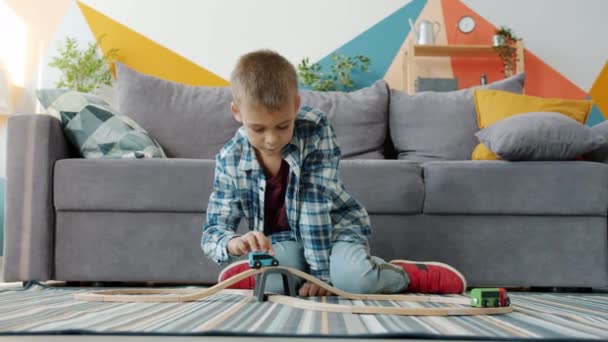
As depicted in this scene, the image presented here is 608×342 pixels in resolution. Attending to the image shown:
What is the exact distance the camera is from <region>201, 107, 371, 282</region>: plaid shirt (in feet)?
4.93

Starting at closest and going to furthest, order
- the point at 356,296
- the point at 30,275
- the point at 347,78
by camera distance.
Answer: the point at 356,296, the point at 30,275, the point at 347,78

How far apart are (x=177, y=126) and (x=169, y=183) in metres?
0.61

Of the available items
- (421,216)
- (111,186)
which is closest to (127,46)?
(111,186)

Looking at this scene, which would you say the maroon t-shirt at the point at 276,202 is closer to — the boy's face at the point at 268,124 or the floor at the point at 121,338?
the boy's face at the point at 268,124

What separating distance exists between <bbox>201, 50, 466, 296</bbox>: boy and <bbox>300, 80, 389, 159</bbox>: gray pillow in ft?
3.21

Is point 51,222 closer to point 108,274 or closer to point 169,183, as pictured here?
point 108,274

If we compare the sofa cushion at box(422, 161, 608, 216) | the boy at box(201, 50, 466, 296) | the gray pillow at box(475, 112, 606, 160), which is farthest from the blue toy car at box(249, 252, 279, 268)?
the gray pillow at box(475, 112, 606, 160)

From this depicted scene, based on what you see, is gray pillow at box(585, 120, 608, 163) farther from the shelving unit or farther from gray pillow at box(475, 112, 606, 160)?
the shelving unit

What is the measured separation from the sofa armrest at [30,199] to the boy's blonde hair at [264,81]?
35.4 inches

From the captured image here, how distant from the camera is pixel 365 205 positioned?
200 cm

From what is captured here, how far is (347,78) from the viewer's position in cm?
352

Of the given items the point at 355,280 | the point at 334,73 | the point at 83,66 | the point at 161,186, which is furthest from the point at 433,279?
the point at 83,66

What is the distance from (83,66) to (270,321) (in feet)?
9.12

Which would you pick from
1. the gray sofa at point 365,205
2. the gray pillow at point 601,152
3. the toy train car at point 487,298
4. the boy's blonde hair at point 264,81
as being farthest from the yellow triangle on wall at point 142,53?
the toy train car at point 487,298
